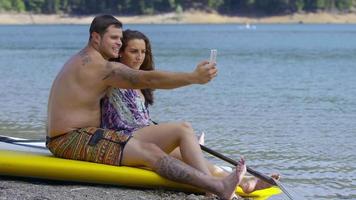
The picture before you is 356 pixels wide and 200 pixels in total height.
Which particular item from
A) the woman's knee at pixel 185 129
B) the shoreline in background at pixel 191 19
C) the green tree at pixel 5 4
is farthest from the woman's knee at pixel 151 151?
the shoreline in background at pixel 191 19

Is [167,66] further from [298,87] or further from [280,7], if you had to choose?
[280,7]

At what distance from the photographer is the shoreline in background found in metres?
130

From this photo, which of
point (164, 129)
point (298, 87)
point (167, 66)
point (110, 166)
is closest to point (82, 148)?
point (110, 166)

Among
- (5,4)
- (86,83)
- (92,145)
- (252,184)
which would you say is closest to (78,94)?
(86,83)

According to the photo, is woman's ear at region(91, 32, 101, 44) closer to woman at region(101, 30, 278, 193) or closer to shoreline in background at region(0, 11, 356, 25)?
woman at region(101, 30, 278, 193)

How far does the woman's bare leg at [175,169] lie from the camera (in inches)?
256

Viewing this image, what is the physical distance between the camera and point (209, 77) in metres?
6.04

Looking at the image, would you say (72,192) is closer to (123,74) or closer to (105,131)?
(105,131)

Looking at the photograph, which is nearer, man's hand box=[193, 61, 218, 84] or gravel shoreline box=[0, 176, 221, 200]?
man's hand box=[193, 61, 218, 84]

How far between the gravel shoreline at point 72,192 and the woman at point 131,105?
38 centimetres

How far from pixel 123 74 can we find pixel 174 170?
0.84 meters

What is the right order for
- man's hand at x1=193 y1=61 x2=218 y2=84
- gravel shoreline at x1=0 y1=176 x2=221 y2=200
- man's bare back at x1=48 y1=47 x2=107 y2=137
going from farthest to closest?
man's bare back at x1=48 y1=47 x2=107 y2=137 → gravel shoreline at x1=0 y1=176 x2=221 y2=200 → man's hand at x1=193 y1=61 x2=218 y2=84

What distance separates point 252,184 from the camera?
7059 mm

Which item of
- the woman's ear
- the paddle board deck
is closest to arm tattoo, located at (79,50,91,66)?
the woman's ear
